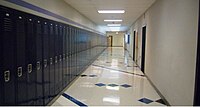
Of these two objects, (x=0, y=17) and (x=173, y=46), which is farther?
(x=173, y=46)

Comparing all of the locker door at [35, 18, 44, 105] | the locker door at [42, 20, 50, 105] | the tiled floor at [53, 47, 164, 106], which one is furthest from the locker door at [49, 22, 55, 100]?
the locker door at [35, 18, 44, 105]

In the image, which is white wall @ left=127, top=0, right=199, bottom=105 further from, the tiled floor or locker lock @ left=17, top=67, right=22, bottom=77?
locker lock @ left=17, top=67, right=22, bottom=77

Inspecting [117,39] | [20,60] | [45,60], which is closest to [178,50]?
[45,60]

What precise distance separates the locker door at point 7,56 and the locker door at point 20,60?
10cm

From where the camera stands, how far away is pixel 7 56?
2.03 metres

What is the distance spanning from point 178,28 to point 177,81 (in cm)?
95

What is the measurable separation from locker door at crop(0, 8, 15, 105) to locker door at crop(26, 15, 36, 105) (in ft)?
1.31

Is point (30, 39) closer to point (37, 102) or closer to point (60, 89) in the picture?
point (37, 102)

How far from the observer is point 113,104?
3777mm

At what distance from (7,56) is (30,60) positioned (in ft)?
2.09

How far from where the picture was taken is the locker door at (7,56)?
1.97m

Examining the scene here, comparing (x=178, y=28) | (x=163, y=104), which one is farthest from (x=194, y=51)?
(x=163, y=104)

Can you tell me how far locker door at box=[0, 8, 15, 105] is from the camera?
1.97 meters

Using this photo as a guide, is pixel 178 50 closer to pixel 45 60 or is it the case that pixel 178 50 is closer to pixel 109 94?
pixel 109 94
